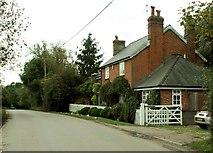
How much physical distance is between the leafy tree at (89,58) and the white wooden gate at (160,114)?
41.6 metres

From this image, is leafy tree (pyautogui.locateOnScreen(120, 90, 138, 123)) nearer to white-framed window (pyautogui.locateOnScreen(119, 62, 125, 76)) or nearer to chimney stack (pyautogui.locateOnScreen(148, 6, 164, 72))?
chimney stack (pyautogui.locateOnScreen(148, 6, 164, 72))

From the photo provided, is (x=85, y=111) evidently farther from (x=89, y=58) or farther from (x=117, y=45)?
(x=89, y=58)

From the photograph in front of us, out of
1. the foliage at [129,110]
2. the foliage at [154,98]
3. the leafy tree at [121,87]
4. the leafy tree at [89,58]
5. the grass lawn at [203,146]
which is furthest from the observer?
the leafy tree at [89,58]

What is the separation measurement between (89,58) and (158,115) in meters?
44.1

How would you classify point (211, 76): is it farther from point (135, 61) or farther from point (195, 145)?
point (135, 61)

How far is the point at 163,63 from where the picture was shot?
112ft

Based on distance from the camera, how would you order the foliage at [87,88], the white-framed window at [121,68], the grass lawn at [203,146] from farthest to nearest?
the foliage at [87,88] → the white-framed window at [121,68] → the grass lawn at [203,146]

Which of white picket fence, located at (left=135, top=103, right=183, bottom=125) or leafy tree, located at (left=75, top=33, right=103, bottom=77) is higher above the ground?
leafy tree, located at (left=75, top=33, right=103, bottom=77)

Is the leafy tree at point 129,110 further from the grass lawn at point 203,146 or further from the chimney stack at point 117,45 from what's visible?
the chimney stack at point 117,45

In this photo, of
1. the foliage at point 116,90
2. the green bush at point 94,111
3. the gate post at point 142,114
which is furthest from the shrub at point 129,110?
the green bush at point 94,111

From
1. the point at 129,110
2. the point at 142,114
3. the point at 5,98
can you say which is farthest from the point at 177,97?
the point at 5,98

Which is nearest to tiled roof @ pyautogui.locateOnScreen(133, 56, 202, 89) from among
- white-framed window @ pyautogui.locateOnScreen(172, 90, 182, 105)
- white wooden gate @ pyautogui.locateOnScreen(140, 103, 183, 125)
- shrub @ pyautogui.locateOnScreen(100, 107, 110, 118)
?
white-framed window @ pyautogui.locateOnScreen(172, 90, 182, 105)

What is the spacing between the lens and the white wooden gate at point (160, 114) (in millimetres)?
25312

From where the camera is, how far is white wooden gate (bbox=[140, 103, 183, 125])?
2531 cm
